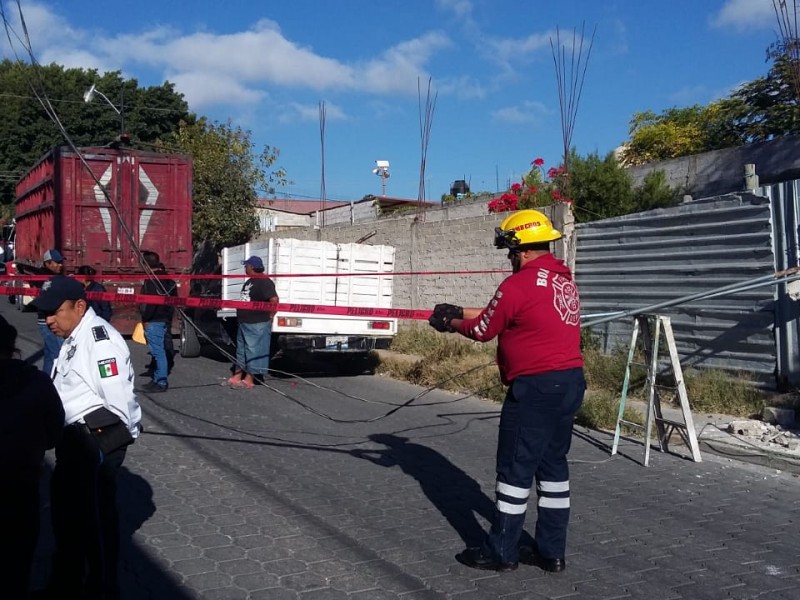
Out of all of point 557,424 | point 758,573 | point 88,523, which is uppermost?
point 557,424

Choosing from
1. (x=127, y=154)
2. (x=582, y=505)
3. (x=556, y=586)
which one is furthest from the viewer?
(x=127, y=154)

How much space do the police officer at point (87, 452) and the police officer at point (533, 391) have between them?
1945 millimetres

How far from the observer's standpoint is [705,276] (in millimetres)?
10336

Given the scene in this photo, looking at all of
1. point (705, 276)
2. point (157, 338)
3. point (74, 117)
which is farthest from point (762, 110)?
point (74, 117)

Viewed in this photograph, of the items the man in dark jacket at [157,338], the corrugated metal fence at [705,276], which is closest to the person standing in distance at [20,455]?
the man in dark jacket at [157,338]

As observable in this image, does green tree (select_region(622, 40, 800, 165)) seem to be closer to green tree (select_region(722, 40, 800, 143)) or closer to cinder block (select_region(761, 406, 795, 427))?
green tree (select_region(722, 40, 800, 143))

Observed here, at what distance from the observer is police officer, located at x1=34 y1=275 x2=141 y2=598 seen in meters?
3.87

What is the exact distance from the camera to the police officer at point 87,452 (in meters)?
3.87

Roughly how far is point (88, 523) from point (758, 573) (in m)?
3.71

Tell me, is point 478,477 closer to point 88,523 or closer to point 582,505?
point 582,505

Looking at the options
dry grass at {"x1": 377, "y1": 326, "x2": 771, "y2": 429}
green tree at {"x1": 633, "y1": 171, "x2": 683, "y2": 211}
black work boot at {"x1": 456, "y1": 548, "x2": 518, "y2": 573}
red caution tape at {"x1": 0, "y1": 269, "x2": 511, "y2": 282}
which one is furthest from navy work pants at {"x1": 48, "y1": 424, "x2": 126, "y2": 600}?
green tree at {"x1": 633, "y1": 171, "x2": 683, "y2": 211}

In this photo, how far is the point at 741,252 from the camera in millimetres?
9820

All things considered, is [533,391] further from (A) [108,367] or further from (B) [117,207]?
(B) [117,207]

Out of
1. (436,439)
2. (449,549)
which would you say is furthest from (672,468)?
(449,549)
